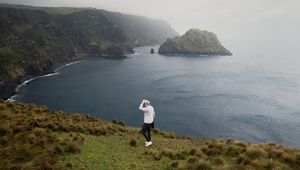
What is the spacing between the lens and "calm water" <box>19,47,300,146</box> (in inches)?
3433

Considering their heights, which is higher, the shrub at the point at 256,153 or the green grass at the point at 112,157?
the shrub at the point at 256,153

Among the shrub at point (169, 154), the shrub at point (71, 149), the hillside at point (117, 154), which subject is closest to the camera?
the hillside at point (117, 154)

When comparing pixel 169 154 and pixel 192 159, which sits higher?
pixel 192 159

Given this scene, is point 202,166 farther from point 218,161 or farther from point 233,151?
point 233,151

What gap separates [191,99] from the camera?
122188 millimetres

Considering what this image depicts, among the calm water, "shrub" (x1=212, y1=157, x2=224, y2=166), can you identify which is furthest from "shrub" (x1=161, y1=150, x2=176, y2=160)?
the calm water

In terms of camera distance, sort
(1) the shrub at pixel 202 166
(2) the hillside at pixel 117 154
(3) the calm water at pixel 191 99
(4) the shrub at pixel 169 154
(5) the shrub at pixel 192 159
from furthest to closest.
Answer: (3) the calm water at pixel 191 99
(4) the shrub at pixel 169 154
(5) the shrub at pixel 192 159
(2) the hillside at pixel 117 154
(1) the shrub at pixel 202 166

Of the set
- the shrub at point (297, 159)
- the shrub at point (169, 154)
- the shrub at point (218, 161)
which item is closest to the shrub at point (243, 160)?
the shrub at point (218, 161)

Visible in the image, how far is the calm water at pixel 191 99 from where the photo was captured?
8719 centimetres

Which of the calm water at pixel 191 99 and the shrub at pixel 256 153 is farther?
the calm water at pixel 191 99

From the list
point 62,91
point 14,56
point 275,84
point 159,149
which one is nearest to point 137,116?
point 62,91


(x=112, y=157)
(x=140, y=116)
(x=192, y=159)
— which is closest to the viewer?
(x=192, y=159)

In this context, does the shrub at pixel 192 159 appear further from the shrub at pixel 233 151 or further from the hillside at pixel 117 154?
the shrub at pixel 233 151

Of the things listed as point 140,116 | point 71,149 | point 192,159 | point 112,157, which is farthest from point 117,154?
point 140,116
